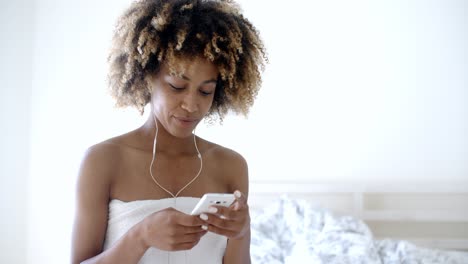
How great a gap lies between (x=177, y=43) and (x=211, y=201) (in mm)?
353

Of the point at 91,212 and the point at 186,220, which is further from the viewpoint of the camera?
the point at 91,212

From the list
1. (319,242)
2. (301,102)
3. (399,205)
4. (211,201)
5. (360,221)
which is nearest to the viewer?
(211,201)

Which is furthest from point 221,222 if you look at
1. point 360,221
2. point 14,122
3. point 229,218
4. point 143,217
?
point 14,122

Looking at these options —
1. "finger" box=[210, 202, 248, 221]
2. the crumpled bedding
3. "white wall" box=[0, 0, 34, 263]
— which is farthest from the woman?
"white wall" box=[0, 0, 34, 263]

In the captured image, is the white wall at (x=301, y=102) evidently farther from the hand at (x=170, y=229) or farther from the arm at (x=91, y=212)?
the hand at (x=170, y=229)

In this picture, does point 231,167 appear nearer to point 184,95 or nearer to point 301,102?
point 184,95

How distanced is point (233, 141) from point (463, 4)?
1.29 meters

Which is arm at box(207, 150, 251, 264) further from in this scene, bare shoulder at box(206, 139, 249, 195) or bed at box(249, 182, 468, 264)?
bed at box(249, 182, 468, 264)

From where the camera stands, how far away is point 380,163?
2.61 m

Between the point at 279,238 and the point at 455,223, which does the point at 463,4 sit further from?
the point at 279,238

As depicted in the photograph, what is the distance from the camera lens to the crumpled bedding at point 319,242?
207 cm

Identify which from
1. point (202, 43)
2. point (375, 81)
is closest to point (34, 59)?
point (375, 81)

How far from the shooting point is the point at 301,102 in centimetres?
268

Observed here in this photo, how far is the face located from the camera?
1.04 m
